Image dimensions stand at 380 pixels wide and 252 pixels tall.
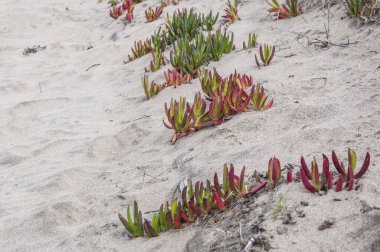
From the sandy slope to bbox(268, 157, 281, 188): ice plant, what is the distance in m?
0.08

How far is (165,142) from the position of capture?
14.1ft

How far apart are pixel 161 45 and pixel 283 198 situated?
219 inches

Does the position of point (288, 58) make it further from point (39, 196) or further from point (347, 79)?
point (39, 196)

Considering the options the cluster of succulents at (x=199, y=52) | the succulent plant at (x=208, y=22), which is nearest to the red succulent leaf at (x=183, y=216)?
the cluster of succulents at (x=199, y=52)

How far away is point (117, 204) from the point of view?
10.9ft

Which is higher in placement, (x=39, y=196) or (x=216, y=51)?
(x=216, y=51)

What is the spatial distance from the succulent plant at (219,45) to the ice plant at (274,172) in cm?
357

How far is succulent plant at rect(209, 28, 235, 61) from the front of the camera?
5.98m

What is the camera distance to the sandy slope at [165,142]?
2.52 m

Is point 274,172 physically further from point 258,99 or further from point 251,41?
point 251,41

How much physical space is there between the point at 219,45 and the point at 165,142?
2.26 meters

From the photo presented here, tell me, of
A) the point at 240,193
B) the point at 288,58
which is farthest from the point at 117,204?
the point at 288,58

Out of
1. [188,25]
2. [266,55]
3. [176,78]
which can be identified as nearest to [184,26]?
[188,25]

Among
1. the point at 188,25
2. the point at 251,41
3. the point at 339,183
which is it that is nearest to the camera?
the point at 339,183
